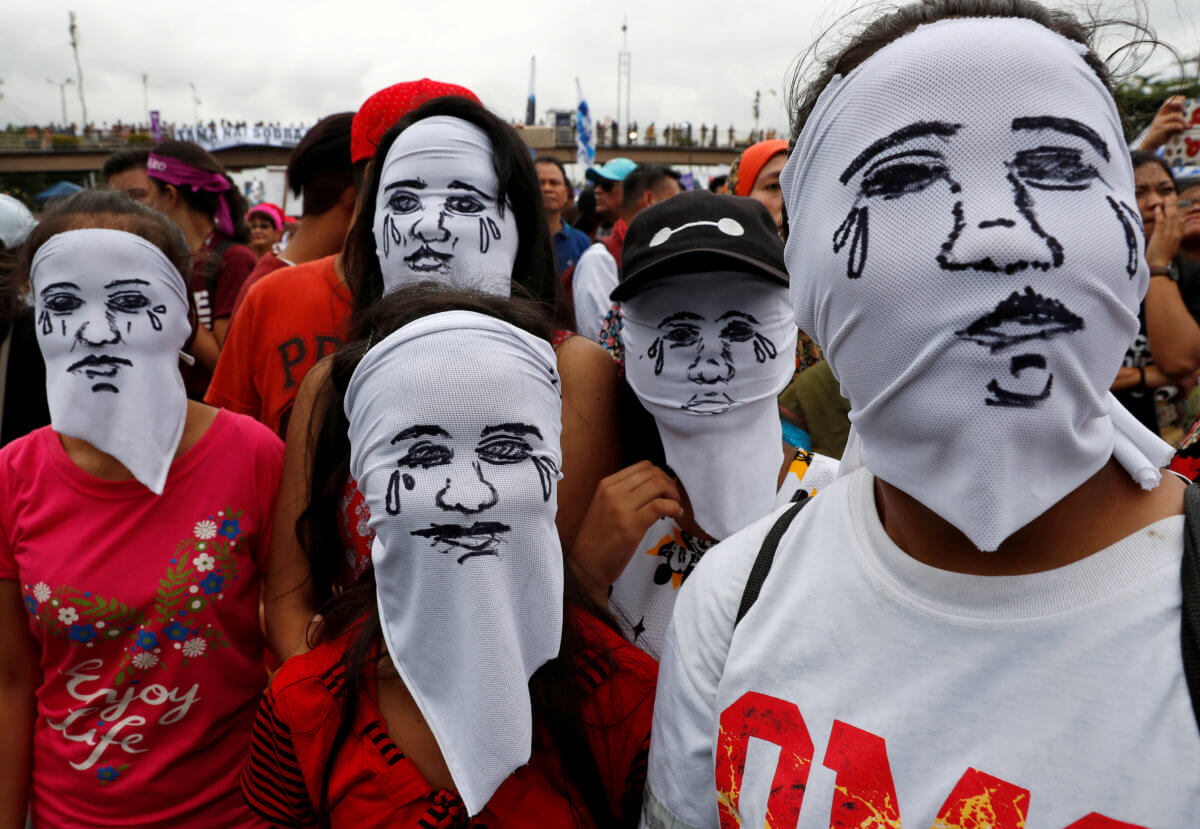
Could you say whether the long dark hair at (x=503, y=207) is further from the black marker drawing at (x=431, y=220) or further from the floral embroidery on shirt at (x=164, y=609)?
the floral embroidery on shirt at (x=164, y=609)

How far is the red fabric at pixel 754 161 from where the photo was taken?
13.1 feet

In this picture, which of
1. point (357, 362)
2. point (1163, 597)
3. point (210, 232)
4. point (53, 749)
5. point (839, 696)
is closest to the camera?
point (1163, 597)

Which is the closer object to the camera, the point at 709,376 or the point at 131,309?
the point at 709,376

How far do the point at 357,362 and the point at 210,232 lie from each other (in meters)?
3.59

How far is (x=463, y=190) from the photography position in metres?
2.36

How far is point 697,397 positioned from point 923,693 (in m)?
1.00

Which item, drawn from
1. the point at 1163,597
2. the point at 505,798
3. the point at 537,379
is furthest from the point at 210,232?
the point at 1163,597

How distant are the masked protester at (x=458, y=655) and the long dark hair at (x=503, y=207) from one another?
0.79 m

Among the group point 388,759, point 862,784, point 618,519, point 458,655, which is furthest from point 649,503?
point 862,784

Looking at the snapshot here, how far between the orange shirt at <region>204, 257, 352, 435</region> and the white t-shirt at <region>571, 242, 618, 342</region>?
281 cm

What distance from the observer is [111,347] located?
81.0 inches

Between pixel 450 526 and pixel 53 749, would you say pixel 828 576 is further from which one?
pixel 53 749

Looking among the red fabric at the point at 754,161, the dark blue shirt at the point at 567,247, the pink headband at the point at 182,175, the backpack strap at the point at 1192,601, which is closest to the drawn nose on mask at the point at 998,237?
the backpack strap at the point at 1192,601

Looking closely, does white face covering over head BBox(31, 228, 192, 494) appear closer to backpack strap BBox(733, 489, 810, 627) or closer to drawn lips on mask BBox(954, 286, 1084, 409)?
backpack strap BBox(733, 489, 810, 627)
